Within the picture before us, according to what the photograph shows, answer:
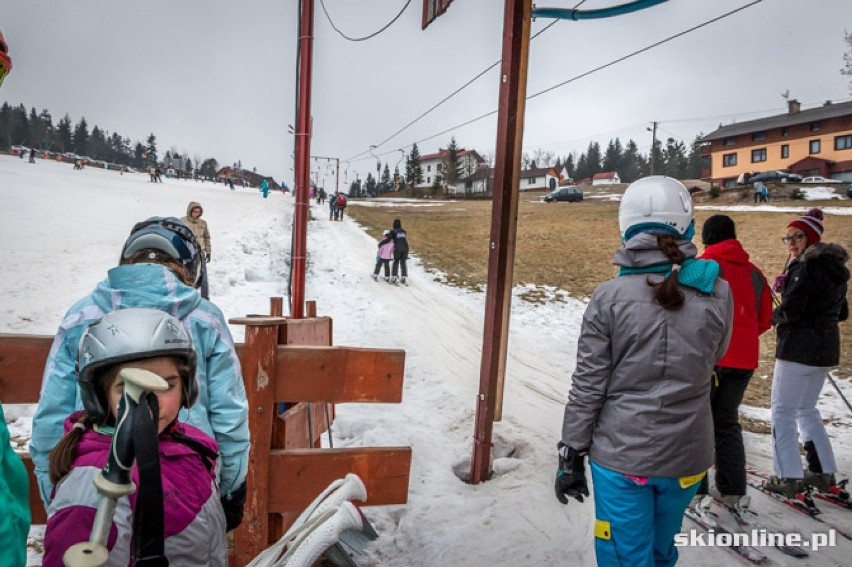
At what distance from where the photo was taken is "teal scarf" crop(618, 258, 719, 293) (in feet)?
7.36

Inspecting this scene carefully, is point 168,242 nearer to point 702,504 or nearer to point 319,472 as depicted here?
point 319,472

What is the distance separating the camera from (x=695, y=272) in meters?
2.25

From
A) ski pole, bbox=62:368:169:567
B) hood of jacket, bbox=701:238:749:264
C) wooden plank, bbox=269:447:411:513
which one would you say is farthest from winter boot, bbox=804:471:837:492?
ski pole, bbox=62:368:169:567

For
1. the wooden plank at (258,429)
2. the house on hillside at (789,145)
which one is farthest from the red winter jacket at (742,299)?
the house on hillside at (789,145)

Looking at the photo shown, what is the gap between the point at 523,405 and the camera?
6398 millimetres

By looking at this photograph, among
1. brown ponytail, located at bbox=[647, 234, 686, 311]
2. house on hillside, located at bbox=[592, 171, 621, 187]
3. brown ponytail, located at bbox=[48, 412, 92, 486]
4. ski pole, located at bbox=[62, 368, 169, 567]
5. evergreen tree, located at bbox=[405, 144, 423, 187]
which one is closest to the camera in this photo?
ski pole, located at bbox=[62, 368, 169, 567]

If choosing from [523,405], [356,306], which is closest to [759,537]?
[523,405]

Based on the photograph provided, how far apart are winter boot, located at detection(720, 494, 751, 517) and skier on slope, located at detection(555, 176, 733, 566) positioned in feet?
5.93

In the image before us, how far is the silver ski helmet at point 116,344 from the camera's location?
1.31 metres

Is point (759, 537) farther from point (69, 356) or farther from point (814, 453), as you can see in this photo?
point (69, 356)

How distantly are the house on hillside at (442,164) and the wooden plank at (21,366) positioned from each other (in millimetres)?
58979

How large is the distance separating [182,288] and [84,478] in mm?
908

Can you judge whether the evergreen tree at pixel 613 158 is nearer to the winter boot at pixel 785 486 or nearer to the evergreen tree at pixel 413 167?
the evergreen tree at pixel 413 167

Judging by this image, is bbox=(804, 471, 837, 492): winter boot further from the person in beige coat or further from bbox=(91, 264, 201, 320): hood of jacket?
the person in beige coat
